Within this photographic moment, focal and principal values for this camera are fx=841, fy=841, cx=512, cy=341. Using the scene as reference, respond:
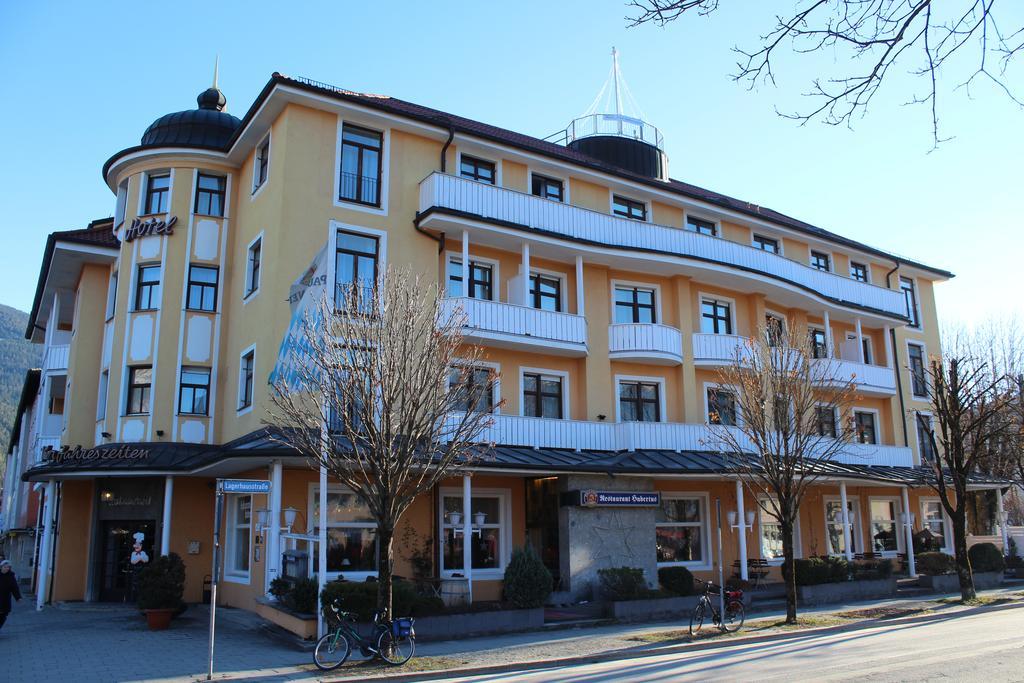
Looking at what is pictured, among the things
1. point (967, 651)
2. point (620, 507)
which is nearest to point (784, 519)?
point (620, 507)

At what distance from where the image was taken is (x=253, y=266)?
23625mm

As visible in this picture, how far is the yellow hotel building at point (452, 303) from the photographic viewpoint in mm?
21406

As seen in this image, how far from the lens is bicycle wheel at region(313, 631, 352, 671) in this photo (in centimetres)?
1351

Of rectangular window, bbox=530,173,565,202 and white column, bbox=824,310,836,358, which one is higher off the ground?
rectangular window, bbox=530,173,565,202

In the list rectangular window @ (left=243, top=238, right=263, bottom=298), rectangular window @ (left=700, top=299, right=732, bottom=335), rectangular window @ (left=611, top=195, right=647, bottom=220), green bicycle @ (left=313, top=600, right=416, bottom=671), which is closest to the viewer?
green bicycle @ (left=313, top=600, right=416, bottom=671)

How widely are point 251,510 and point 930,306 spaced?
30552mm

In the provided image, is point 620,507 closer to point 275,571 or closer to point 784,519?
point 784,519

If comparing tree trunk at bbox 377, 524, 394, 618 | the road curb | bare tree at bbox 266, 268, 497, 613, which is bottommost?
the road curb

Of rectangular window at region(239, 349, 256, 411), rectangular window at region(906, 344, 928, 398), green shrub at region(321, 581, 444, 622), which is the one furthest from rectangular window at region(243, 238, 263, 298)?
rectangular window at region(906, 344, 928, 398)

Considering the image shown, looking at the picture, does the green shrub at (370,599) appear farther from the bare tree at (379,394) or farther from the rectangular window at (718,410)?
the rectangular window at (718,410)

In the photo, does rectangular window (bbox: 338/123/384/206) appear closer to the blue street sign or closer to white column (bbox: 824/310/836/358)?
the blue street sign

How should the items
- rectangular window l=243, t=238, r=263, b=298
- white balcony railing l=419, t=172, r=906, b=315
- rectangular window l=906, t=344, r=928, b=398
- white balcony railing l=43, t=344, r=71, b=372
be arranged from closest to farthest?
white balcony railing l=419, t=172, r=906, b=315 → rectangular window l=243, t=238, r=263, b=298 → white balcony railing l=43, t=344, r=71, b=372 → rectangular window l=906, t=344, r=928, b=398

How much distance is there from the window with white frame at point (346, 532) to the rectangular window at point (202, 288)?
7.72 m

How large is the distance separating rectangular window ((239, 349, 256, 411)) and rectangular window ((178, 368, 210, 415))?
2.11m
